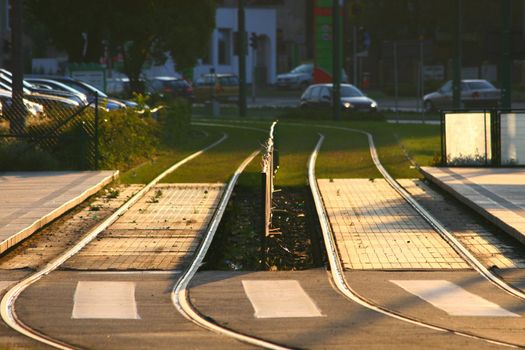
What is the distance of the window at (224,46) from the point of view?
91.5 meters

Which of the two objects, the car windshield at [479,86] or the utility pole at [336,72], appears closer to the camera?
the utility pole at [336,72]

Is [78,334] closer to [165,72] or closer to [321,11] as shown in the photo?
[321,11]

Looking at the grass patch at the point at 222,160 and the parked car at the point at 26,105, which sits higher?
the parked car at the point at 26,105

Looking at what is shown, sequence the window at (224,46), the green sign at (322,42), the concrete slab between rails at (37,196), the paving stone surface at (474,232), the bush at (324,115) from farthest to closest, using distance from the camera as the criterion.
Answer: the window at (224,46)
the green sign at (322,42)
the bush at (324,115)
the concrete slab between rails at (37,196)
the paving stone surface at (474,232)

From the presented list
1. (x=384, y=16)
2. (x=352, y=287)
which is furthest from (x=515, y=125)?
(x=384, y=16)

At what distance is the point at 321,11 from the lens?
5734 cm

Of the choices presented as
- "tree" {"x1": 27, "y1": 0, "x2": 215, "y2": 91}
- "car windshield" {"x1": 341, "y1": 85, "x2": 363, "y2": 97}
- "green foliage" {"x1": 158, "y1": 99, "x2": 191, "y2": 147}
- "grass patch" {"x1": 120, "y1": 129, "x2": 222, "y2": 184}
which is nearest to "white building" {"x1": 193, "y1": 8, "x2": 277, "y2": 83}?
"car windshield" {"x1": 341, "y1": 85, "x2": 363, "y2": 97}

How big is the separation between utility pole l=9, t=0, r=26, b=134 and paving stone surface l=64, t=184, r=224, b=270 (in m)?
4.40

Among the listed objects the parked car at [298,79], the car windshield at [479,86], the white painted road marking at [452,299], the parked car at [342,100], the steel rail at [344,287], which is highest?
the parked car at [298,79]

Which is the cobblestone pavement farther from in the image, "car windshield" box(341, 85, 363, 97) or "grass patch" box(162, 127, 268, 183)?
"car windshield" box(341, 85, 363, 97)

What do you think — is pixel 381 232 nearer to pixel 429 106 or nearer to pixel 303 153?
pixel 303 153

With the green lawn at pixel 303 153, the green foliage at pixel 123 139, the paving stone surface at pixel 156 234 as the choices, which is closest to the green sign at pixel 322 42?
the green lawn at pixel 303 153

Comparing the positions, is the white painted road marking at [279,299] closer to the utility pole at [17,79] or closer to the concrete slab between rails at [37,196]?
the concrete slab between rails at [37,196]

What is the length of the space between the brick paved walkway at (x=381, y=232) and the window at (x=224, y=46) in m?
71.8
